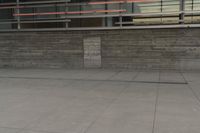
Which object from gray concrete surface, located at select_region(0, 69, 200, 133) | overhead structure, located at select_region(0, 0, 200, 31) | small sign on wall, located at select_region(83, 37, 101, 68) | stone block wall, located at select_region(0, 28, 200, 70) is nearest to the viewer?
gray concrete surface, located at select_region(0, 69, 200, 133)

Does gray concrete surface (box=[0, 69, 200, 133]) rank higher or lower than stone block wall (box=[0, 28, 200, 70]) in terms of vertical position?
lower

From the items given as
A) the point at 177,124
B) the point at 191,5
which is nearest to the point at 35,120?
the point at 177,124

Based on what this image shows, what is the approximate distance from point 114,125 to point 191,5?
1106cm

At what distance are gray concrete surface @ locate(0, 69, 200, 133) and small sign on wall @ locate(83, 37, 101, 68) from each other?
321cm

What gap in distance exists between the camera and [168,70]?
10.9m

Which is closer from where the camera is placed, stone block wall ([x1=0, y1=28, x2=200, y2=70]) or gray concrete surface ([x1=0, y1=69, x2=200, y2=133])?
gray concrete surface ([x1=0, y1=69, x2=200, y2=133])

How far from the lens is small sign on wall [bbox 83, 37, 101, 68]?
458 inches

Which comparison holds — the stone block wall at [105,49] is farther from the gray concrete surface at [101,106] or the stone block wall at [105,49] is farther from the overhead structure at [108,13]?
the gray concrete surface at [101,106]

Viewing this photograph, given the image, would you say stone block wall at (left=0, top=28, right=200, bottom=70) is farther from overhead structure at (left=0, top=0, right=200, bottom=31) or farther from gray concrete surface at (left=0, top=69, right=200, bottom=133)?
gray concrete surface at (left=0, top=69, right=200, bottom=133)

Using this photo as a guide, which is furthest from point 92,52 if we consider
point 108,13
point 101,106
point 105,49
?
point 101,106

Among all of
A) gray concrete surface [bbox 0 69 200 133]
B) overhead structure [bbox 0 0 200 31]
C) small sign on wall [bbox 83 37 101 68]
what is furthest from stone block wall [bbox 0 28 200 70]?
gray concrete surface [bbox 0 69 200 133]

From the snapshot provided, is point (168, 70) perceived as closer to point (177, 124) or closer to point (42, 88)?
point (42, 88)

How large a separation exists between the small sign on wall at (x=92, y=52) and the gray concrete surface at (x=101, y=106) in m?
3.21

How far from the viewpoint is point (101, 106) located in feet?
17.6
